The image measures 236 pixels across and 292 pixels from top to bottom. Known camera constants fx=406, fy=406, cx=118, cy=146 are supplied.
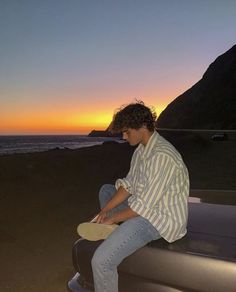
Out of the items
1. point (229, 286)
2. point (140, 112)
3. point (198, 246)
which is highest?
point (140, 112)

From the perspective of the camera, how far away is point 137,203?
2.71 m

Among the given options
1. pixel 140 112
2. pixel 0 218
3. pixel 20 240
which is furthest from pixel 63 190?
pixel 140 112

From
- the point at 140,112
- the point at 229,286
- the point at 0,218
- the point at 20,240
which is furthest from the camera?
the point at 0,218

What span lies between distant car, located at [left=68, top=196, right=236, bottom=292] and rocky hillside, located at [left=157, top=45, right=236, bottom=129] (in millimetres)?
107847

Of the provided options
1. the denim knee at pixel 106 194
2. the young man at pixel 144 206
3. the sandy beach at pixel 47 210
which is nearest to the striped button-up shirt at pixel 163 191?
the young man at pixel 144 206

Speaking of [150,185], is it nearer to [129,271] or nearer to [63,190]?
[129,271]

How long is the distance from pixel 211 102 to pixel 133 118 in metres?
144

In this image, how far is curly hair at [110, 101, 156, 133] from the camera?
9.58 feet

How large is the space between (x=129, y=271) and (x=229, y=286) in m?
0.60

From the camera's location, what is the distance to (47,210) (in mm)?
7535

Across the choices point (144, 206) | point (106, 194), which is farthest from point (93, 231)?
point (106, 194)

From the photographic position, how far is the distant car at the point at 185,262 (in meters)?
2.17

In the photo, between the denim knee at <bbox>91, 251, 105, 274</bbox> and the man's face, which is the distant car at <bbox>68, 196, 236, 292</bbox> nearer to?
the denim knee at <bbox>91, 251, 105, 274</bbox>

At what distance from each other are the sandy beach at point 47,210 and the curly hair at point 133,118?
3.12 ft
